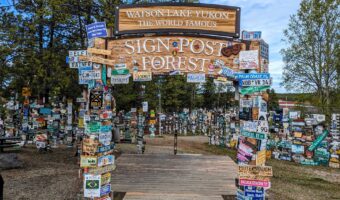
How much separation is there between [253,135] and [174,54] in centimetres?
305

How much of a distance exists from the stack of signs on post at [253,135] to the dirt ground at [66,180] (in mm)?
3493

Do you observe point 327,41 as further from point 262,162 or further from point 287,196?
point 262,162

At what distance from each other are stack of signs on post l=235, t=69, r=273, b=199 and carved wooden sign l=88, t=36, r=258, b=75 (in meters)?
1.63

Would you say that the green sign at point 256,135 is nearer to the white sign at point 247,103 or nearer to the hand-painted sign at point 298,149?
the white sign at point 247,103

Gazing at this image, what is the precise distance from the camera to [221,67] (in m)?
7.45

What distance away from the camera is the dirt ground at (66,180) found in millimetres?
8320

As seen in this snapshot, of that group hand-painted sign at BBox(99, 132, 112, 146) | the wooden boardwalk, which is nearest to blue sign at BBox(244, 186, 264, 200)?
the wooden boardwalk

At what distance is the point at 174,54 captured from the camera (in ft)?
24.8

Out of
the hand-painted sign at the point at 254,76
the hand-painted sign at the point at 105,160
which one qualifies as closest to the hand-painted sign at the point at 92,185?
the hand-painted sign at the point at 105,160

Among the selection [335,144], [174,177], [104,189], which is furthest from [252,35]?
[335,144]

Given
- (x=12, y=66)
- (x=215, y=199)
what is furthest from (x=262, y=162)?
(x=12, y=66)

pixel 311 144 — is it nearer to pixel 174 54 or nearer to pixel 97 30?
pixel 174 54

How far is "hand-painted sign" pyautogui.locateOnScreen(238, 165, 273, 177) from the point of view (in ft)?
17.4

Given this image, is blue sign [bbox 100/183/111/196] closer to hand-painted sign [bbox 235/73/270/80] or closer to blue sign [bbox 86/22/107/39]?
blue sign [bbox 86/22/107/39]
